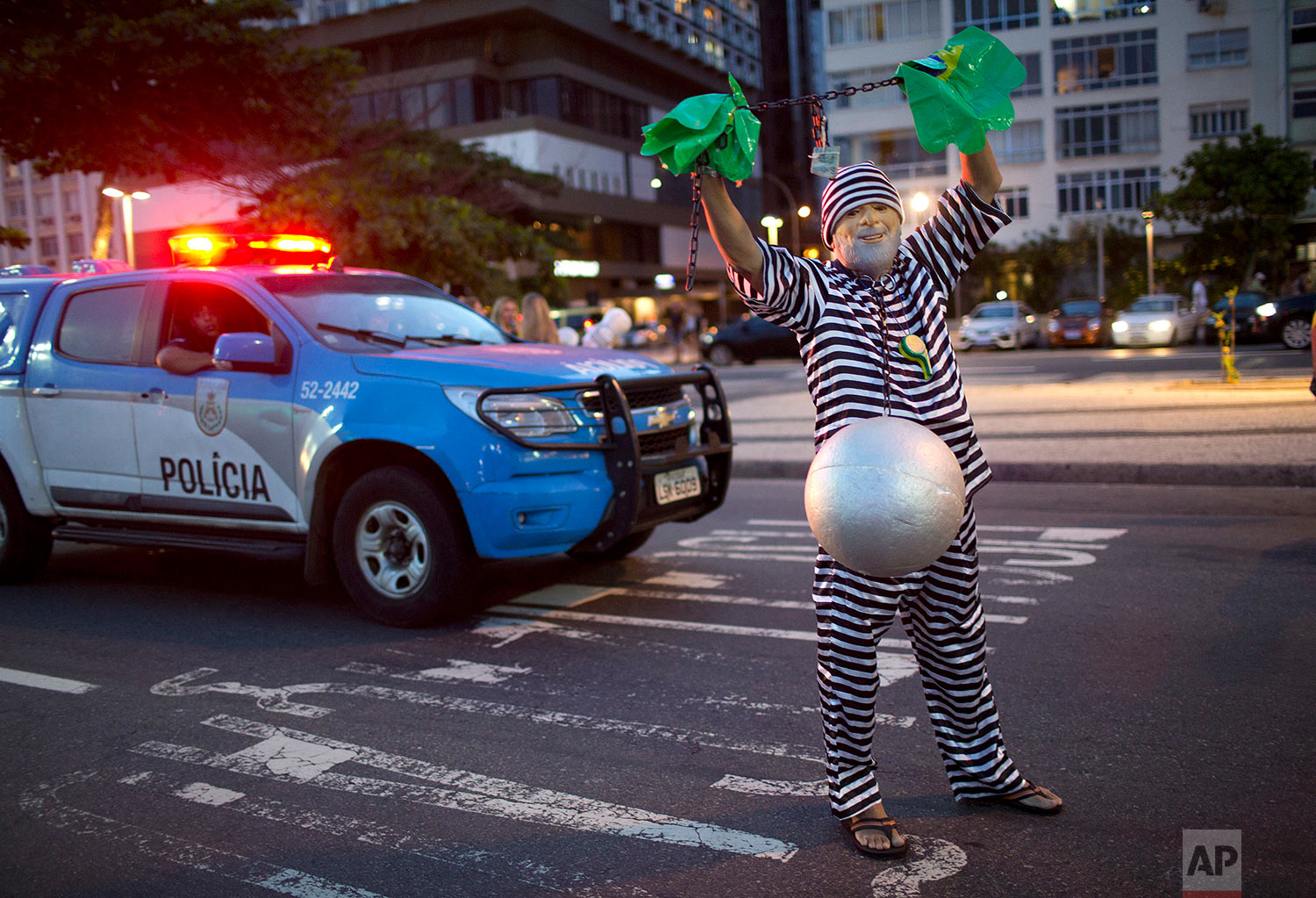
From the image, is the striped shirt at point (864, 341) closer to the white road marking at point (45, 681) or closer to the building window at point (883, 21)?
the white road marking at point (45, 681)

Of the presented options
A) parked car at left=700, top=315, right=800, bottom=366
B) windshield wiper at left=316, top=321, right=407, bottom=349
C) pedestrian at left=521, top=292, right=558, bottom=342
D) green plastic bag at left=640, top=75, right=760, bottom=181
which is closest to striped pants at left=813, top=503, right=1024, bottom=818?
green plastic bag at left=640, top=75, right=760, bottom=181

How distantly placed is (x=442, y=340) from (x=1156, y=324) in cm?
2657

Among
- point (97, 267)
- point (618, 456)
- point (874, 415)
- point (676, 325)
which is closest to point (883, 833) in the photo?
point (874, 415)

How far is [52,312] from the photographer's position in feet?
22.5

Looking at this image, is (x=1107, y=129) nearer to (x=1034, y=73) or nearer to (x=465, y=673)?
(x=1034, y=73)

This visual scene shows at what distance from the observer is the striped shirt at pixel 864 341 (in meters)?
2.99

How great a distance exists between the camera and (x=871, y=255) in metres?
3.08

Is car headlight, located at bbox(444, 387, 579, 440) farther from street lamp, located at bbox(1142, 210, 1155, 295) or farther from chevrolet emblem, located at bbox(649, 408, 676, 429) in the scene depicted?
street lamp, located at bbox(1142, 210, 1155, 295)

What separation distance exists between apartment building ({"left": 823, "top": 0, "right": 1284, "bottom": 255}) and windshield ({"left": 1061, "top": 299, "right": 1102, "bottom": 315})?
558 inches

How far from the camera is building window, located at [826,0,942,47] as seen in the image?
50.0m

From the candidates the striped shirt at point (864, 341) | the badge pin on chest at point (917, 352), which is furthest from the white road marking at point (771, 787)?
the badge pin on chest at point (917, 352)

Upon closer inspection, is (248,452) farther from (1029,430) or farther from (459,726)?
(1029,430)

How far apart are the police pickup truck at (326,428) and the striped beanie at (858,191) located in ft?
8.33

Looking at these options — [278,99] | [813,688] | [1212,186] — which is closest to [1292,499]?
[813,688]
